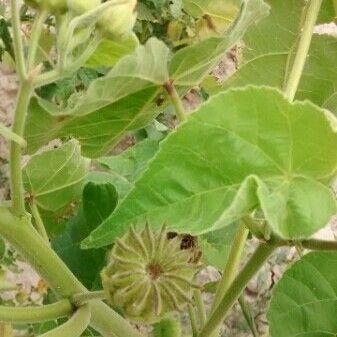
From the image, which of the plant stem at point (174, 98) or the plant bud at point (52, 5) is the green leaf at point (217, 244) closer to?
the plant stem at point (174, 98)

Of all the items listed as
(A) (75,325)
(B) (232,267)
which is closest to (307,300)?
(B) (232,267)

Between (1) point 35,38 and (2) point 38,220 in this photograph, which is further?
(2) point 38,220

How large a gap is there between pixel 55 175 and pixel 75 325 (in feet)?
0.54

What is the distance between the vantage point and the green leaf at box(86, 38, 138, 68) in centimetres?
49

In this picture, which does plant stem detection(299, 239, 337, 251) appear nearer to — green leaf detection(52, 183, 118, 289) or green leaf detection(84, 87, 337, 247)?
green leaf detection(84, 87, 337, 247)

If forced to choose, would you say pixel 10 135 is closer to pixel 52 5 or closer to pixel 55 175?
pixel 52 5

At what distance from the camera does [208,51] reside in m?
0.43

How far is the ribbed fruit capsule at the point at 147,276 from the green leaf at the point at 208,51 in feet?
0.34

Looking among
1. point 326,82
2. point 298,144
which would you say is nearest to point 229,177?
point 298,144

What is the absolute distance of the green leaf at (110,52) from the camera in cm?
49

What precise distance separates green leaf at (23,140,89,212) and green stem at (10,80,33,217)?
4.1 inches

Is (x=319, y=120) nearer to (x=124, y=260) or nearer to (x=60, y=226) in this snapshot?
(x=124, y=260)

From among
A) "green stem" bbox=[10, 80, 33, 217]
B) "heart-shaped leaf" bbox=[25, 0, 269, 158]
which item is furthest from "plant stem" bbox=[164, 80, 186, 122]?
"green stem" bbox=[10, 80, 33, 217]

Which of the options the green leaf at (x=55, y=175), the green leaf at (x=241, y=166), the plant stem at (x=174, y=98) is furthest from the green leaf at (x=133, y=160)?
the green leaf at (x=241, y=166)
